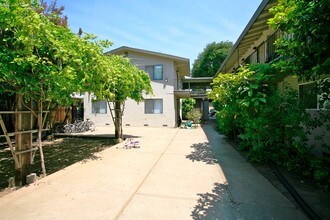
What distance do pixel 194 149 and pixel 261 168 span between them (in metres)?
3.17

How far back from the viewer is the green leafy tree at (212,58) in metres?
47.1

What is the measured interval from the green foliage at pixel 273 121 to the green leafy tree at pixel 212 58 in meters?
41.3

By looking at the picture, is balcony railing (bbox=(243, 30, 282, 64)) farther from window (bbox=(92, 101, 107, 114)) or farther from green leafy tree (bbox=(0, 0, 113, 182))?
window (bbox=(92, 101, 107, 114))

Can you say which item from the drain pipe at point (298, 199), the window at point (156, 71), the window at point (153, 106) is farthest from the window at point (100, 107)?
the drain pipe at point (298, 199)

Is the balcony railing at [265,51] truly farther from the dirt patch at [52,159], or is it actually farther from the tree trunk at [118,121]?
the dirt patch at [52,159]

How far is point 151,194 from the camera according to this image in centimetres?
407

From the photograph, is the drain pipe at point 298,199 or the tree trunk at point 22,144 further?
the tree trunk at point 22,144

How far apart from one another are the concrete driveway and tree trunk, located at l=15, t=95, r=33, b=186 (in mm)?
492

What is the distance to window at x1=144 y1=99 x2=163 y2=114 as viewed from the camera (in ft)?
60.5

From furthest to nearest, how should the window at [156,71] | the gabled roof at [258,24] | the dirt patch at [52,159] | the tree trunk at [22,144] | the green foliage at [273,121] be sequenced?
the window at [156,71]
the gabled roof at [258,24]
the dirt patch at [52,159]
the green foliage at [273,121]
the tree trunk at [22,144]

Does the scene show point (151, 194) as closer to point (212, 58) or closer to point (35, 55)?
point (35, 55)

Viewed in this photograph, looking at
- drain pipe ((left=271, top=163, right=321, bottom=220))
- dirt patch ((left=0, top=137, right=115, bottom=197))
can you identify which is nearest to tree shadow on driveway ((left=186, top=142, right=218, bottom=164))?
drain pipe ((left=271, top=163, right=321, bottom=220))

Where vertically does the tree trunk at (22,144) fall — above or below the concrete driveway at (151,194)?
above

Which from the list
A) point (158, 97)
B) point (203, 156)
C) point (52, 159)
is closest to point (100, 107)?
point (158, 97)
